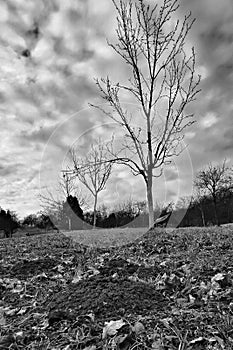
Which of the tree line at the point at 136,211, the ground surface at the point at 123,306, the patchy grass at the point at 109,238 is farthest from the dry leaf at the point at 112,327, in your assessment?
the tree line at the point at 136,211

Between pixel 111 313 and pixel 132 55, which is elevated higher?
pixel 132 55

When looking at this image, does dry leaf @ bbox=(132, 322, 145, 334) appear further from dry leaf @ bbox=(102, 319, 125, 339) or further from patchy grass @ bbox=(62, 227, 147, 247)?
patchy grass @ bbox=(62, 227, 147, 247)

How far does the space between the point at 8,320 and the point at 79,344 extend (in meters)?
0.92

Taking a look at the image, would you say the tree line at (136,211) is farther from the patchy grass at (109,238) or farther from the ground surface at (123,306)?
the ground surface at (123,306)

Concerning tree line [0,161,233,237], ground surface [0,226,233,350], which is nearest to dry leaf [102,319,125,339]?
ground surface [0,226,233,350]

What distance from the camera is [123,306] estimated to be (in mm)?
2506

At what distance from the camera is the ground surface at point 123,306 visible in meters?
2.08

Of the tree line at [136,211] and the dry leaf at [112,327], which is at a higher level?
the tree line at [136,211]

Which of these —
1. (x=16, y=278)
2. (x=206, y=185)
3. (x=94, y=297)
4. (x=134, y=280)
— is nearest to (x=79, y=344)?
(x=94, y=297)

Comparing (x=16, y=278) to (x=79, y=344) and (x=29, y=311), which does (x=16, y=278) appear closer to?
(x=29, y=311)

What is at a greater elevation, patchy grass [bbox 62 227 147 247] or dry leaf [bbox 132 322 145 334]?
patchy grass [bbox 62 227 147 247]

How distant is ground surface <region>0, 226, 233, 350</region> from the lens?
81.7 inches

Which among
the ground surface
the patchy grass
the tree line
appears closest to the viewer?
the ground surface

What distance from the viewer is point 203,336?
2.04m
